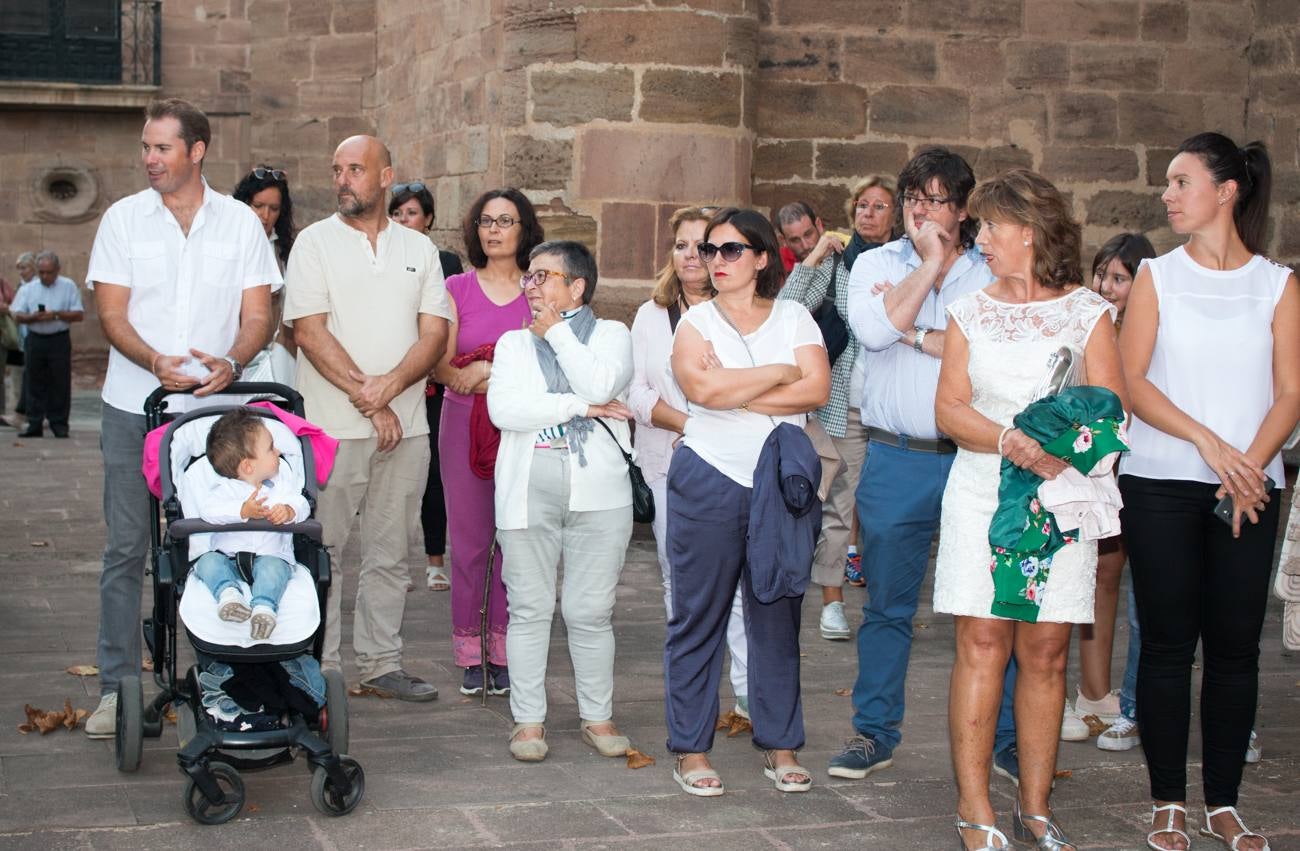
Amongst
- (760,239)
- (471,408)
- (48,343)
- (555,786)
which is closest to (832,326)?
(471,408)

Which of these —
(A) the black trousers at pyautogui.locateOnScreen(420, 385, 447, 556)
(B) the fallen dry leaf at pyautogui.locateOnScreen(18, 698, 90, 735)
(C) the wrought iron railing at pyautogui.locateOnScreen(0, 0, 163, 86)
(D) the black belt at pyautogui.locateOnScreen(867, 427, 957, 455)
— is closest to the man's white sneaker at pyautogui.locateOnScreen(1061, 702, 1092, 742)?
(D) the black belt at pyautogui.locateOnScreen(867, 427, 957, 455)

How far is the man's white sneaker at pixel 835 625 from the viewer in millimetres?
7520

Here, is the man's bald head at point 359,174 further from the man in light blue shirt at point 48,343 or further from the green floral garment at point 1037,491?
the man in light blue shirt at point 48,343

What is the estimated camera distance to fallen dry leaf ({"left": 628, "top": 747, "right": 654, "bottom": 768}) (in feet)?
17.8

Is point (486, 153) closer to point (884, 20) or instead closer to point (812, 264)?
Result: point (884, 20)

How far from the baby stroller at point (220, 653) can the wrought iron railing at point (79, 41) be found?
18.9 metres

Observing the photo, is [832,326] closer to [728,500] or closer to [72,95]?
[728,500]

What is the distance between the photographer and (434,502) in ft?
28.2

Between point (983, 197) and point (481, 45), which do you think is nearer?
point (983, 197)

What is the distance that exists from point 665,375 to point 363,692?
166 cm

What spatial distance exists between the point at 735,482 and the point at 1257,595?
4.90ft

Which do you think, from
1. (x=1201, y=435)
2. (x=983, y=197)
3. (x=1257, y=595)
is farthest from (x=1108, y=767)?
(x=983, y=197)

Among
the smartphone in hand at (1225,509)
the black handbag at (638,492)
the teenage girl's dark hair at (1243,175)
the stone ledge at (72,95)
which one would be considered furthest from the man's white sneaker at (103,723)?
the stone ledge at (72,95)

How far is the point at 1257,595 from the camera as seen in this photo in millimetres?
4711
